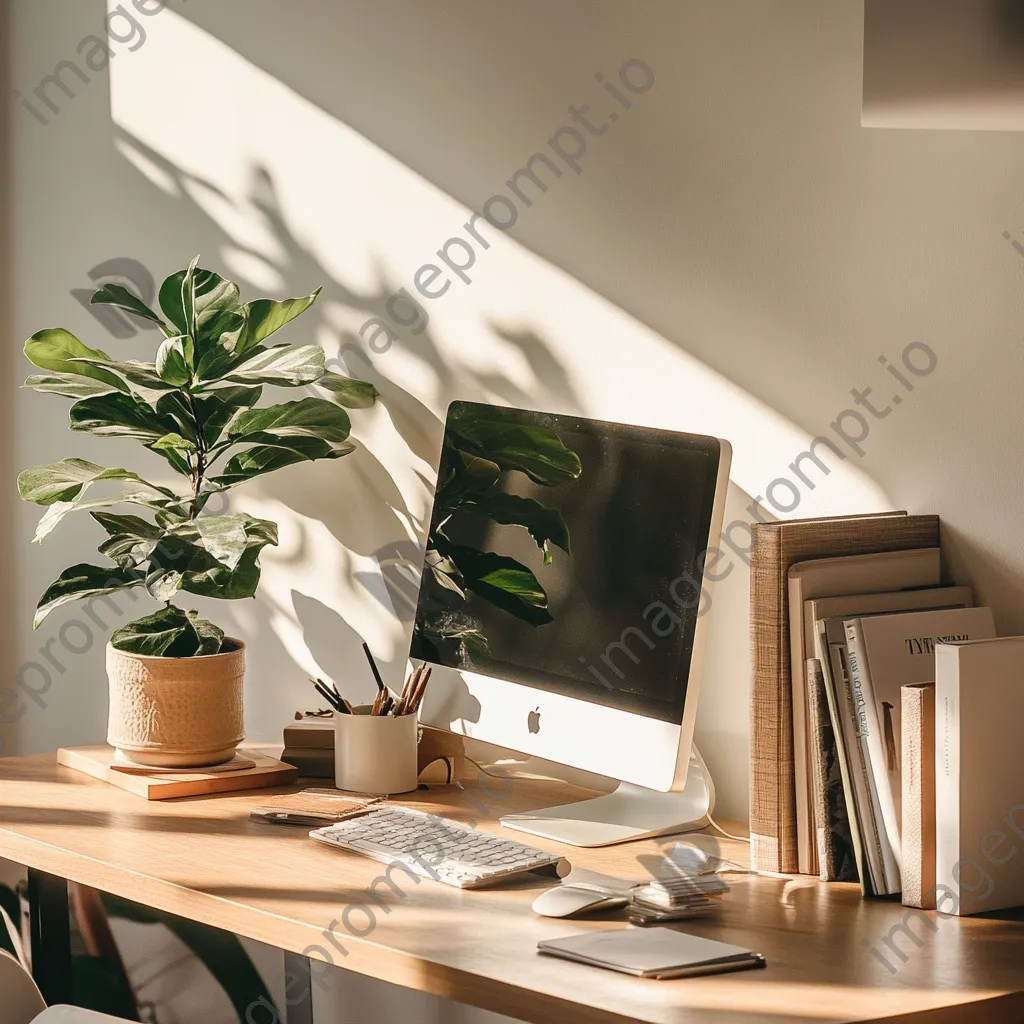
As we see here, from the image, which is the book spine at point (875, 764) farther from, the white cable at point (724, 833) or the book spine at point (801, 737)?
the white cable at point (724, 833)

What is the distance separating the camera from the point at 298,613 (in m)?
2.76

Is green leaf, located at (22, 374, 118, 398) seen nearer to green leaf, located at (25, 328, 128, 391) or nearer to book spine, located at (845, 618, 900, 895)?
green leaf, located at (25, 328, 128, 391)

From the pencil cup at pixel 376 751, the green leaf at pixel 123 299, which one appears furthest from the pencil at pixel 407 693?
the green leaf at pixel 123 299

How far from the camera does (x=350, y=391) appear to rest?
253cm

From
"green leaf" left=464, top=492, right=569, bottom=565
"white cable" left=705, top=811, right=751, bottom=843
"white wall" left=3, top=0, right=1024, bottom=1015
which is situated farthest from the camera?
"green leaf" left=464, top=492, right=569, bottom=565

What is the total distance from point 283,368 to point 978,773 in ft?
→ 4.03

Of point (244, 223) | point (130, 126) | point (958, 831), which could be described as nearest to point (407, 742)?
point (958, 831)

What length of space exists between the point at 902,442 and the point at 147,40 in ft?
5.70

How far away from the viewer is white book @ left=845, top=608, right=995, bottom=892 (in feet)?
5.66

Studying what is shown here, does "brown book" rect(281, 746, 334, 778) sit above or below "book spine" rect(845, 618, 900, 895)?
below

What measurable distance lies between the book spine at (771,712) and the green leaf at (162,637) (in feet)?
2.98

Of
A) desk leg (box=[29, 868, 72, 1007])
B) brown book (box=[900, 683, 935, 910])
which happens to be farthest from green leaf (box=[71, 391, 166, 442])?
brown book (box=[900, 683, 935, 910])

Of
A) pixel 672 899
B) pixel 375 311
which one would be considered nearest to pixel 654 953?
pixel 672 899

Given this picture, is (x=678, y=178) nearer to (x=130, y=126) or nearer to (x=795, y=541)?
(x=795, y=541)
